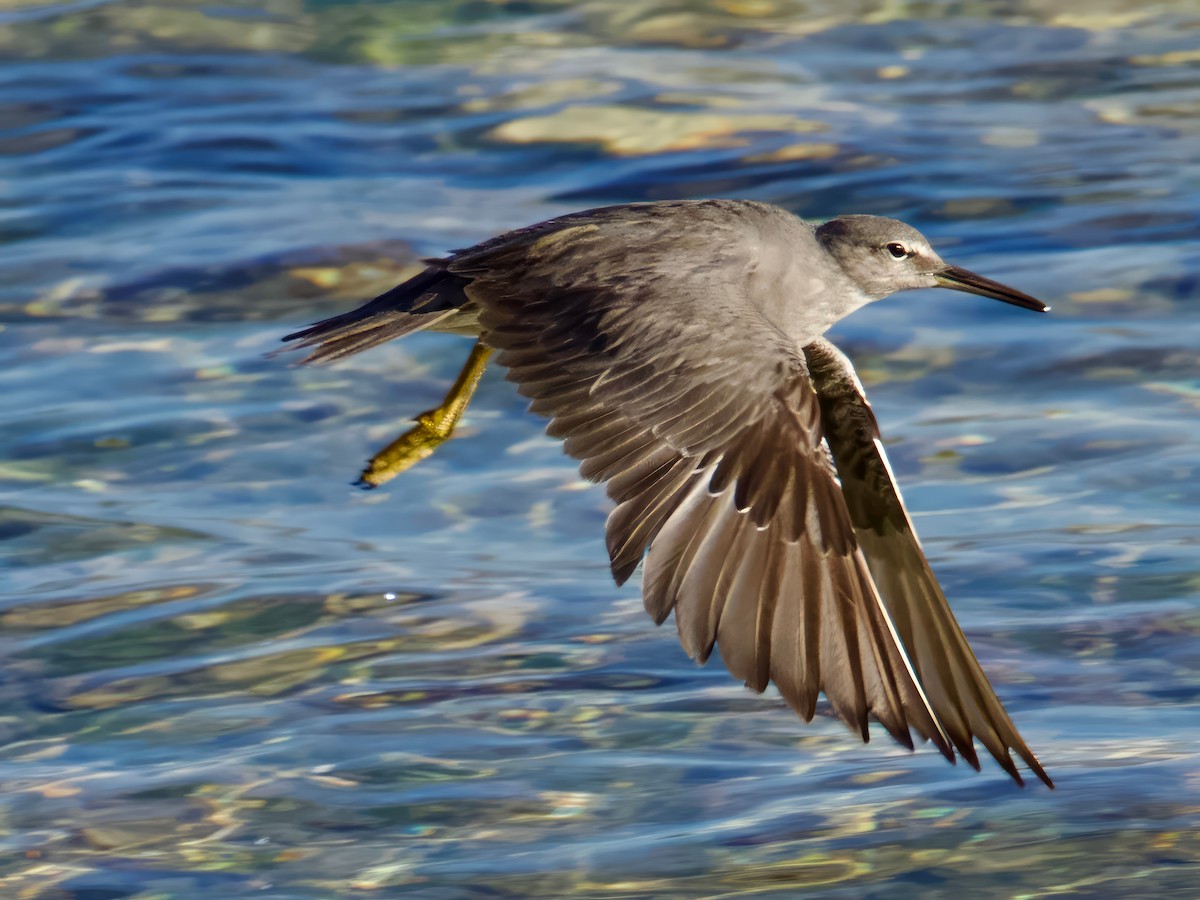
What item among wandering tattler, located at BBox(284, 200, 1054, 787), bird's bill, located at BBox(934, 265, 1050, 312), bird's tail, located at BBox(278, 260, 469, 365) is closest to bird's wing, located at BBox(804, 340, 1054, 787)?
wandering tattler, located at BBox(284, 200, 1054, 787)

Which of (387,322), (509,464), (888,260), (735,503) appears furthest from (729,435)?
(509,464)

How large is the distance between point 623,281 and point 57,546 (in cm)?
260

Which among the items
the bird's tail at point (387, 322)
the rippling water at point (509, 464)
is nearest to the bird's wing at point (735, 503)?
the rippling water at point (509, 464)

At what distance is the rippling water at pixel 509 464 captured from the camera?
16.8 ft

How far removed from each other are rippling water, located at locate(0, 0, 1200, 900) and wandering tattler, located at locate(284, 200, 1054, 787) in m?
0.41

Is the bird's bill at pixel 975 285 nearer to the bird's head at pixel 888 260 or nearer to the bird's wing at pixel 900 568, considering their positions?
the bird's head at pixel 888 260

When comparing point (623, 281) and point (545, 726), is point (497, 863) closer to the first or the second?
point (545, 726)

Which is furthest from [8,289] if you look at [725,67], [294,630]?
[725,67]

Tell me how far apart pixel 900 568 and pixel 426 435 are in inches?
62.4

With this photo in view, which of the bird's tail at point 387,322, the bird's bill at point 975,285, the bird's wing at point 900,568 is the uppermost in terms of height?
the bird's bill at point 975,285

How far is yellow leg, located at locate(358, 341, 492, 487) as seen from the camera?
20.7 ft

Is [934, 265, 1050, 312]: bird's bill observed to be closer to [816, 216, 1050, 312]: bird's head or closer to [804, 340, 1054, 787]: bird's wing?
[816, 216, 1050, 312]: bird's head

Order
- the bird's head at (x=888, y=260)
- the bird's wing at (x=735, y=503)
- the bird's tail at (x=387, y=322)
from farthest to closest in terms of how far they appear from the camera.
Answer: the bird's head at (x=888, y=260)
the bird's tail at (x=387, y=322)
the bird's wing at (x=735, y=503)

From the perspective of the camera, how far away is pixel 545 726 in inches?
226
